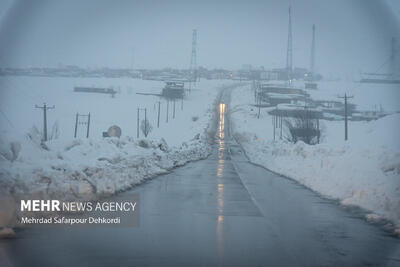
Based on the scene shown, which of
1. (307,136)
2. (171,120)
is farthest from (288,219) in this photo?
(171,120)

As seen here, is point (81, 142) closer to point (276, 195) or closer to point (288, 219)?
point (276, 195)

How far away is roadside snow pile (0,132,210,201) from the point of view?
1034 centimetres

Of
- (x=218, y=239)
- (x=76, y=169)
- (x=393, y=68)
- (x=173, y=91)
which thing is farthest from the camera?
(x=173, y=91)

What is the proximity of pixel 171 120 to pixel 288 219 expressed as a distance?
8184cm

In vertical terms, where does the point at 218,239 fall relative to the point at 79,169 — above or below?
below

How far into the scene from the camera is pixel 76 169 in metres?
12.3

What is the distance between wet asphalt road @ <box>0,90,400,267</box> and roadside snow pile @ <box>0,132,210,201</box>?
1222 mm

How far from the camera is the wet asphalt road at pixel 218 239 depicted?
7.10 metres

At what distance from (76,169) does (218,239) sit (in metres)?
5.34

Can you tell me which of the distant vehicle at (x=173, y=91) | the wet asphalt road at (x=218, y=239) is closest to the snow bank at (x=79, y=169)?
the wet asphalt road at (x=218, y=239)

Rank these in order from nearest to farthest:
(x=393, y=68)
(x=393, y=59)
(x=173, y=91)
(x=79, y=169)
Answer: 1. (x=79, y=169)
2. (x=393, y=59)
3. (x=393, y=68)
4. (x=173, y=91)

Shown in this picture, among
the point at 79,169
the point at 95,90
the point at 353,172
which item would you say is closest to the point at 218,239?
the point at 79,169

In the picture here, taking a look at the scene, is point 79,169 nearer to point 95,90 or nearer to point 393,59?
point 393,59

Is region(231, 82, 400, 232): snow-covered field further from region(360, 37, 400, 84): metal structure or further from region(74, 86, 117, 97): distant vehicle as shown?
region(74, 86, 117, 97): distant vehicle
